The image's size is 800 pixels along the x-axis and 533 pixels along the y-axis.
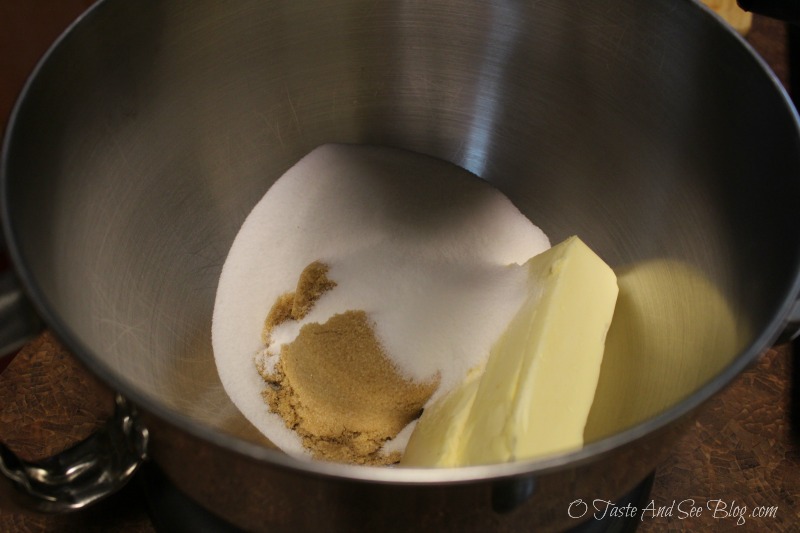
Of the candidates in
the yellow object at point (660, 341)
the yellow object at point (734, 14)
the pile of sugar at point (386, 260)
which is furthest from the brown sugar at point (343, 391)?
the yellow object at point (734, 14)

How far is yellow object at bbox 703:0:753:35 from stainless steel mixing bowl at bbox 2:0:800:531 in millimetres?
391

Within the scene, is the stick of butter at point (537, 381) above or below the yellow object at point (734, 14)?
below

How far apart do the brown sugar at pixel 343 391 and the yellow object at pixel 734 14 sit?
0.67 m

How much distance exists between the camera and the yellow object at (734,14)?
102 cm

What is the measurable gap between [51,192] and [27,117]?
6cm

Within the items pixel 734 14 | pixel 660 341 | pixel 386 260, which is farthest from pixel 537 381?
pixel 734 14

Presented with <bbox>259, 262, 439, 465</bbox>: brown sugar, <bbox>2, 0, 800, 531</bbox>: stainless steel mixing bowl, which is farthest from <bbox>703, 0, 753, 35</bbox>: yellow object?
<bbox>259, 262, 439, 465</bbox>: brown sugar

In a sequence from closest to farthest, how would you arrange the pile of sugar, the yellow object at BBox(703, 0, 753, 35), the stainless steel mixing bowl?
the stainless steel mixing bowl → the pile of sugar → the yellow object at BBox(703, 0, 753, 35)

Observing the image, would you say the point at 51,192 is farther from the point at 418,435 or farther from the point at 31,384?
the point at 418,435

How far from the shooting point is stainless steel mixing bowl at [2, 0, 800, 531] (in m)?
0.44

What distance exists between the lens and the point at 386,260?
0.79 meters

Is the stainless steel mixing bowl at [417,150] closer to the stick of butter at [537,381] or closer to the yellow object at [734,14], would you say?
the stick of butter at [537,381]

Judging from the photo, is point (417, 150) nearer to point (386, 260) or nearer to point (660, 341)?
point (386, 260)

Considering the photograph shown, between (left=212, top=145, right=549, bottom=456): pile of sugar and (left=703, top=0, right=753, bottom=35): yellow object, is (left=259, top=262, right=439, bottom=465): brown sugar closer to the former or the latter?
(left=212, top=145, right=549, bottom=456): pile of sugar
